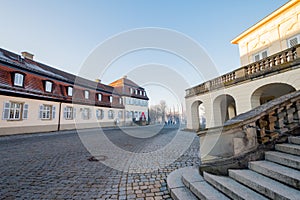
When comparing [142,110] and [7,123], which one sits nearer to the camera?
[7,123]

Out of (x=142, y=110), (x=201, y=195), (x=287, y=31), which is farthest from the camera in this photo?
(x=142, y=110)

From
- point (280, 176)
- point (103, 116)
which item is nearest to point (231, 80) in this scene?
point (280, 176)

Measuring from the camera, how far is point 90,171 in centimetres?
392

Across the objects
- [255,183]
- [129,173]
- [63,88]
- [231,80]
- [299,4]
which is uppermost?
[299,4]

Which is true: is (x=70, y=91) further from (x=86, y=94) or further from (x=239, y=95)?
(x=239, y=95)

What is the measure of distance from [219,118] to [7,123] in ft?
52.3

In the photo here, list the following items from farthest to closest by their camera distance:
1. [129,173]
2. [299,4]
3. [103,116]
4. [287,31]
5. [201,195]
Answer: [103,116] < [287,31] < [299,4] < [129,173] < [201,195]

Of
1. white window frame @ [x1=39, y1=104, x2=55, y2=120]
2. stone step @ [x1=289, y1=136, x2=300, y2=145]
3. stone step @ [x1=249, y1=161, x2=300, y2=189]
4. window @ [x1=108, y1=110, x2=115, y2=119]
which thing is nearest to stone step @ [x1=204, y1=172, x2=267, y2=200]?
stone step @ [x1=249, y1=161, x2=300, y2=189]

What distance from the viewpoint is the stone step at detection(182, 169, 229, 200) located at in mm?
2193

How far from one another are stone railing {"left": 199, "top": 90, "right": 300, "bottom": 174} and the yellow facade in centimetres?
804

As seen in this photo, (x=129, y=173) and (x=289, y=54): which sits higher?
(x=289, y=54)

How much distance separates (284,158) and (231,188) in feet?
3.00

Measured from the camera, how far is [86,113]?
65.7 feet

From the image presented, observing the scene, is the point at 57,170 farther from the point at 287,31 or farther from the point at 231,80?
the point at 287,31
